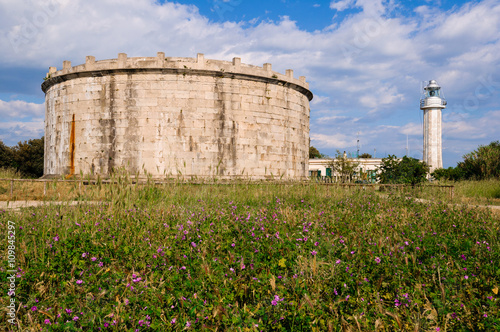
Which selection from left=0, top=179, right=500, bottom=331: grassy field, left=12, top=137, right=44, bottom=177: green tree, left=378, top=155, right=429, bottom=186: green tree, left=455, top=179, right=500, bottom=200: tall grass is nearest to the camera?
left=0, top=179, right=500, bottom=331: grassy field

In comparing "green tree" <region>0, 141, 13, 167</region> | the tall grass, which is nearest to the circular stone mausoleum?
the tall grass

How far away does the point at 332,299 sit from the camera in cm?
272

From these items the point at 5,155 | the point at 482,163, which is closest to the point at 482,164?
the point at 482,163

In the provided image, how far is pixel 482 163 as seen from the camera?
76.1 ft

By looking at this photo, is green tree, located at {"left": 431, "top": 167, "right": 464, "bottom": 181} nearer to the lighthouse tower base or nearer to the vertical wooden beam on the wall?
the lighthouse tower base

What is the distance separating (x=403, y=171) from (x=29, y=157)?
36.7 meters

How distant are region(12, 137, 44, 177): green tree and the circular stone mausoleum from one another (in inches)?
901

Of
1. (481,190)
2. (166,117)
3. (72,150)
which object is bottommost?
(481,190)

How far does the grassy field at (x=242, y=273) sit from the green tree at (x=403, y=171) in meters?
11.7

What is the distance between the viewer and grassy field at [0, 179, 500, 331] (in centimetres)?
235

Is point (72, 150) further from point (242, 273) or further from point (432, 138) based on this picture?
point (432, 138)

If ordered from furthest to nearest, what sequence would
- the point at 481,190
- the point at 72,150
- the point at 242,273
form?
the point at 481,190
the point at 72,150
the point at 242,273

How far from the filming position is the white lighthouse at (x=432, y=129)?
42.1 meters

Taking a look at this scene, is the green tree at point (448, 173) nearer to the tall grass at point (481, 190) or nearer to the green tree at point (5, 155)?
the tall grass at point (481, 190)
